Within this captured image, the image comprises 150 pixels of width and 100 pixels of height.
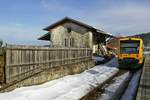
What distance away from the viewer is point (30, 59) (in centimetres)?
1526

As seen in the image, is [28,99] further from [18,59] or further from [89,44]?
[89,44]

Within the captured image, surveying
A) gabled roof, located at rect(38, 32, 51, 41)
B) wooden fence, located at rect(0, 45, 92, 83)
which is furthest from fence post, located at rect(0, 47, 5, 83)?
gabled roof, located at rect(38, 32, 51, 41)

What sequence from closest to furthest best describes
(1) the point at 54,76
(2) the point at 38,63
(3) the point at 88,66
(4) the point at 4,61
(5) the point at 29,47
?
(4) the point at 4,61 < (5) the point at 29,47 < (2) the point at 38,63 < (1) the point at 54,76 < (3) the point at 88,66

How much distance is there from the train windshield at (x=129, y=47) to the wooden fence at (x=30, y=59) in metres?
5.82

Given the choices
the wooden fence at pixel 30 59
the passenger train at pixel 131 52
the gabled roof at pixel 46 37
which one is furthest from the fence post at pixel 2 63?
the gabled roof at pixel 46 37

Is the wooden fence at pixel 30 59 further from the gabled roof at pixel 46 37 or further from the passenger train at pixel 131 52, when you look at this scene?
the gabled roof at pixel 46 37

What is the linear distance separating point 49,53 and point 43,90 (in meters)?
5.19

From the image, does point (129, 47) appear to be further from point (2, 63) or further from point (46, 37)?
point (46, 37)

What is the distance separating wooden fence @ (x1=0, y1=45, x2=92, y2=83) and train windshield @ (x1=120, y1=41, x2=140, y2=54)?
5.82 meters

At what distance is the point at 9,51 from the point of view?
12945 mm

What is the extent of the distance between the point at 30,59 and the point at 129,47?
12603 millimetres

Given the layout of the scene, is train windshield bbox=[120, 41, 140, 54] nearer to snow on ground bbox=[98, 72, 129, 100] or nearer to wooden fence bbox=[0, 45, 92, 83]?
wooden fence bbox=[0, 45, 92, 83]

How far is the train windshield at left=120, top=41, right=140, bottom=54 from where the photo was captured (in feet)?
81.8

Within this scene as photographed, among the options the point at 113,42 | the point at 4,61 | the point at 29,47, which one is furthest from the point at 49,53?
the point at 113,42
